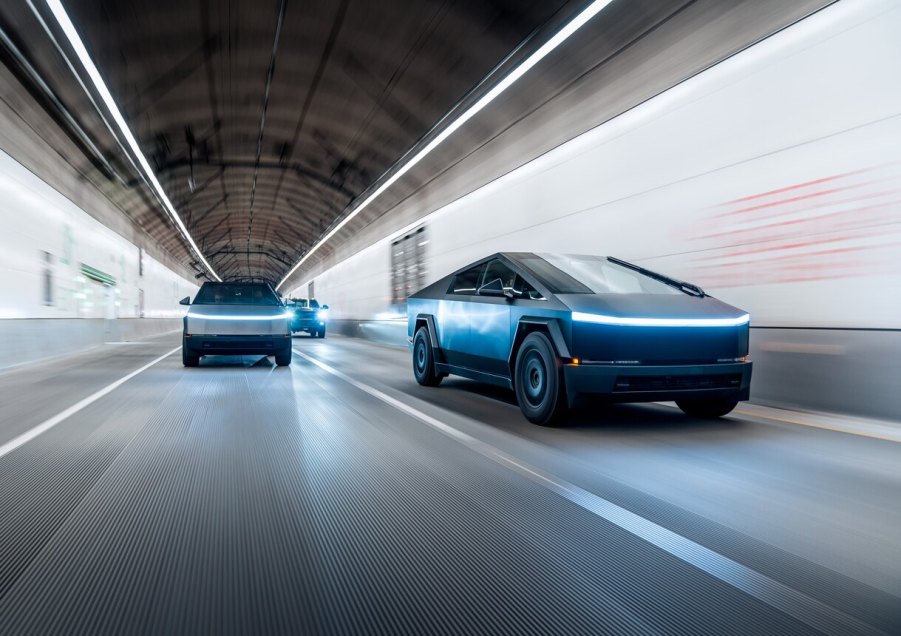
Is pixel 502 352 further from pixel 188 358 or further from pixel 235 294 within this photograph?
pixel 235 294

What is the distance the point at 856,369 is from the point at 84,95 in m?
13.0

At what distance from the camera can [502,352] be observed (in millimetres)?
6887

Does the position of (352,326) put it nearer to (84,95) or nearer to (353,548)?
(84,95)

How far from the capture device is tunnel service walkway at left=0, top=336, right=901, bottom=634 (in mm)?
2342

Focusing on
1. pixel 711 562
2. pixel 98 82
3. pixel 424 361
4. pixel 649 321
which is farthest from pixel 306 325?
pixel 711 562

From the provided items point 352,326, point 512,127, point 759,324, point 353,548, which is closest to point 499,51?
point 512,127

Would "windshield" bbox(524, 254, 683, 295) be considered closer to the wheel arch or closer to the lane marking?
the wheel arch

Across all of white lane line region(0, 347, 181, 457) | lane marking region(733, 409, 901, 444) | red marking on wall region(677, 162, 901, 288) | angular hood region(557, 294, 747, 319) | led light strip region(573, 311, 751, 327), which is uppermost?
red marking on wall region(677, 162, 901, 288)

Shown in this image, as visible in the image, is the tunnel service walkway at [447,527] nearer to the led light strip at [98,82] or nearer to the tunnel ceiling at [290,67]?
the tunnel ceiling at [290,67]

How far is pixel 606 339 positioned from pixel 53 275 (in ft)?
49.6

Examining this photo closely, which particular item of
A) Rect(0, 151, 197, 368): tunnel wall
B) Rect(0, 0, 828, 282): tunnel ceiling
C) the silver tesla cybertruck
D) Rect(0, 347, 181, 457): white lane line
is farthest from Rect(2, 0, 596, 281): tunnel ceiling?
Rect(0, 347, 181, 457): white lane line

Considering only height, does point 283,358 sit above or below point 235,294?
below

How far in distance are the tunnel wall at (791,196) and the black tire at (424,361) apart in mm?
3315

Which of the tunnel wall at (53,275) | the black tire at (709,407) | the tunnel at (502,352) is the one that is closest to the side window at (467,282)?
the tunnel at (502,352)
